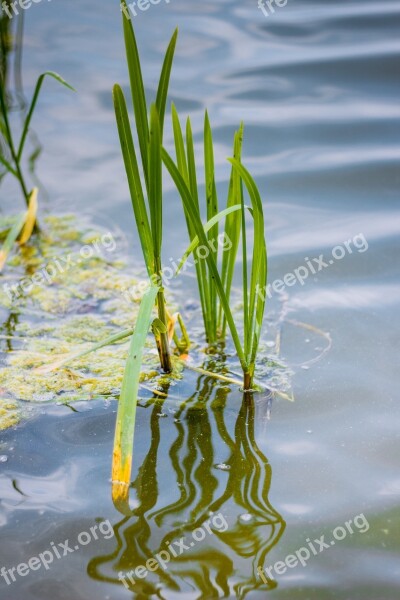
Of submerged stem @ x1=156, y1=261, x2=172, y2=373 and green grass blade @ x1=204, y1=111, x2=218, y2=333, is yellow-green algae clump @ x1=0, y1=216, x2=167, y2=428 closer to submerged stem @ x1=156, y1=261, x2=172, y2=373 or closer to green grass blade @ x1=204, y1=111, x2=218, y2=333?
submerged stem @ x1=156, y1=261, x2=172, y2=373

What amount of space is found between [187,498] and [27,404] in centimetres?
51

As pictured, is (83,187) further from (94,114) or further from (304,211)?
(304,211)

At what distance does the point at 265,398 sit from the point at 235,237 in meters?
0.41

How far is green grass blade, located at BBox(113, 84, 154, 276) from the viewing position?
57.1 inches

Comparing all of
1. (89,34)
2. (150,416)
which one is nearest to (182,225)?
(150,416)

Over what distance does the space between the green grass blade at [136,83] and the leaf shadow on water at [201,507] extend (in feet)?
1.94

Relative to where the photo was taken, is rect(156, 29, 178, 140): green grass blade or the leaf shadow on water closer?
the leaf shadow on water

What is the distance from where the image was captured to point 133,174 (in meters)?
1.50

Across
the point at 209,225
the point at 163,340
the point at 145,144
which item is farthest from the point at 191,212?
the point at 163,340

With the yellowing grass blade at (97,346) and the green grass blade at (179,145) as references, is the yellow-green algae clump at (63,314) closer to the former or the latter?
the yellowing grass blade at (97,346)

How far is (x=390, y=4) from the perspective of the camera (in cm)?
363

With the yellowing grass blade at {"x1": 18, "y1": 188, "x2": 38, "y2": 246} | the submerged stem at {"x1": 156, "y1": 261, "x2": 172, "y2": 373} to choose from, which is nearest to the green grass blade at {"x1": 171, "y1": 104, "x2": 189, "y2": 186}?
the submerged stem at {"x1": 156, "y1": 261, "x2": 172, "y2": 373}

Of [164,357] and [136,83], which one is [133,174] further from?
[164,357]

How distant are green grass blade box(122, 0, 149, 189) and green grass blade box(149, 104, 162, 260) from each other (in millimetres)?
31
